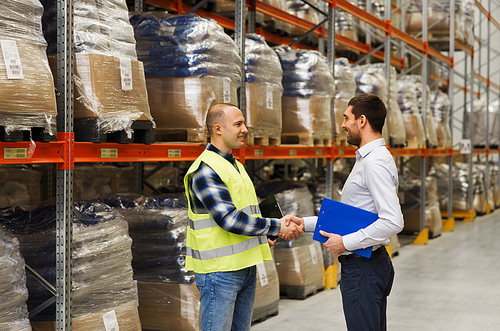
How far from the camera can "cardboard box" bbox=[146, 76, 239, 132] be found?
4594 mm

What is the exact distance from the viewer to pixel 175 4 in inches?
257

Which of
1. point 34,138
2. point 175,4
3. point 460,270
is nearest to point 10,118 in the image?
point 34,138

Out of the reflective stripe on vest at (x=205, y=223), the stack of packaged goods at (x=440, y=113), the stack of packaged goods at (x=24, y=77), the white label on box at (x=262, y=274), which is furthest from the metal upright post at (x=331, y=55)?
the stack of packaged goods at (x=440, y=113)

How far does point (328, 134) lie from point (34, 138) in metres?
4.11

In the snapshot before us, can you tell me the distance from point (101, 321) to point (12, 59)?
5.92ft

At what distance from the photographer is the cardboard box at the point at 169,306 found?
450cm

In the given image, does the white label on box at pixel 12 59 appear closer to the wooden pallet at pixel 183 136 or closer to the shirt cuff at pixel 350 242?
the wooden pallet at pixel 183 136

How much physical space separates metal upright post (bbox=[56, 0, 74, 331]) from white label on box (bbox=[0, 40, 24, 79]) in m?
0.39

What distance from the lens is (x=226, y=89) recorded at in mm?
4832

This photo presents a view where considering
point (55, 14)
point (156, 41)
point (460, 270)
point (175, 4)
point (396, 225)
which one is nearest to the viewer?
point (396, 225)

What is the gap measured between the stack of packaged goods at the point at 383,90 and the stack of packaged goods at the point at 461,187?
4530 mm

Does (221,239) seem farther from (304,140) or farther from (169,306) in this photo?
(304,140)

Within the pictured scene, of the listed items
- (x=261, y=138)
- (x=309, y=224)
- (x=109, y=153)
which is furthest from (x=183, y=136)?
(x=309, y=224)

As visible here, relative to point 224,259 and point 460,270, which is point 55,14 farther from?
point 460,270
